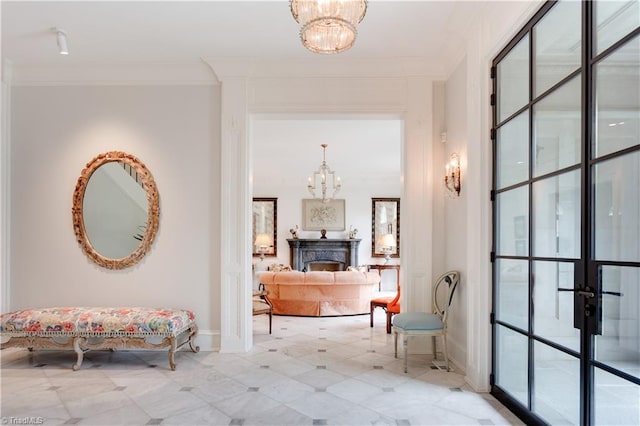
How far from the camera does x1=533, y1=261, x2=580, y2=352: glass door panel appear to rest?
232 centimetres

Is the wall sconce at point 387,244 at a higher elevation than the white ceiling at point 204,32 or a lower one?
lower

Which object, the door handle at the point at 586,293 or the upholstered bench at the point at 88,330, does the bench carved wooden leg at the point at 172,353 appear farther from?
the door handle at the point at 586,293

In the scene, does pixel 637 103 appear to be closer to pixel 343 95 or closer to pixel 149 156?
pixel 343 95

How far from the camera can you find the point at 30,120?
191 inches

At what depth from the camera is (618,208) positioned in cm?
194

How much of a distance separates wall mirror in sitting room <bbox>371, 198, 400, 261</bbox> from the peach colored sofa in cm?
412

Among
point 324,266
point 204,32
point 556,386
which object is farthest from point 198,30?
point 324,266

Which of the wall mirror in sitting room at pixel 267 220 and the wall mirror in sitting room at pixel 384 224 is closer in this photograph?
the wall mirror in sitting room at pixel 384 224

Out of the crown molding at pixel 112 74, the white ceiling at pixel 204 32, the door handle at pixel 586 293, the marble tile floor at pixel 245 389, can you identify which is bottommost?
the marble tile floor at pixel 245 389

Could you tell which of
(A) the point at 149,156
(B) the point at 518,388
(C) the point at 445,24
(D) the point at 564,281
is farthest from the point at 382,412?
(A) the point at 149,156

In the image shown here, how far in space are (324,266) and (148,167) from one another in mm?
7213

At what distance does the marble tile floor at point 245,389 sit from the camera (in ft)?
9.70

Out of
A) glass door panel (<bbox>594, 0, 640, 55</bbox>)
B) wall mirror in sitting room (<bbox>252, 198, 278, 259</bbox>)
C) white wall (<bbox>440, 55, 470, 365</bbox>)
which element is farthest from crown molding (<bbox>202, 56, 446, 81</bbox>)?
wall mirror in sitting room (<bbox>252, 198, 278, 259</bbox>)

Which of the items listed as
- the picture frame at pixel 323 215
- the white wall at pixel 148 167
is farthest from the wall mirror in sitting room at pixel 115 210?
the picture frame at pixel 323 215
